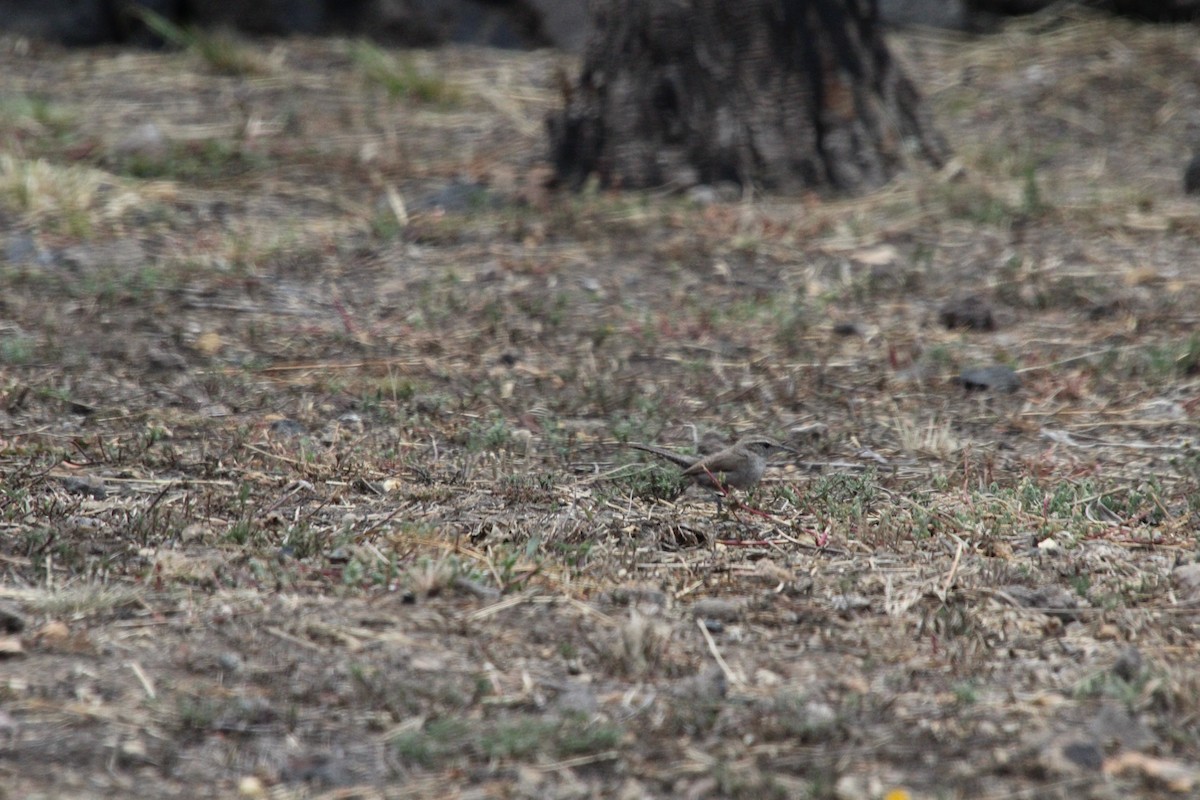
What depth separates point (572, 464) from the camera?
404cm

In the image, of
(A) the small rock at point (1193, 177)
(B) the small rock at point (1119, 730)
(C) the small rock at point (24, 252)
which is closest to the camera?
(B) the small rock at point (1119, 730)

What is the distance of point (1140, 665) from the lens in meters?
2.74

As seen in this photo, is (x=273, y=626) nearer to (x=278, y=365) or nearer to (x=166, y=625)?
(x=166, y=625)

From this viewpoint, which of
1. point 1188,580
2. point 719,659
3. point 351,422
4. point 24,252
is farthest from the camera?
point 24,252

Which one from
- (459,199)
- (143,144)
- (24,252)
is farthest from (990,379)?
(143,144)

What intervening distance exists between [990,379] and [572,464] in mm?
1535

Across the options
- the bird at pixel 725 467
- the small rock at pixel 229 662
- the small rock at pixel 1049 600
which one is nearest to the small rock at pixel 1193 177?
the bird at pixel 725 467

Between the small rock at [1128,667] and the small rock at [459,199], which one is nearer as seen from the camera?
the small rock at [1128,667]

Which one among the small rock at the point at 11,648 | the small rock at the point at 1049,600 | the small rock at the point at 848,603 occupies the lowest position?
the small rock at the point at 848,603

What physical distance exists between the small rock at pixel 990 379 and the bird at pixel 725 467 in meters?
1.19

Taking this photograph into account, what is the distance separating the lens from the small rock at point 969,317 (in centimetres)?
533

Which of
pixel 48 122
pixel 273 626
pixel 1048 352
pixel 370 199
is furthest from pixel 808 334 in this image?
pixel 48 122

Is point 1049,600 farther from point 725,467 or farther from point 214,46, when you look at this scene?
point 214,46

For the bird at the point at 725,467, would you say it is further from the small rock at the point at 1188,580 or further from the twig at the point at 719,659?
the small rock at the point at 1188,580
